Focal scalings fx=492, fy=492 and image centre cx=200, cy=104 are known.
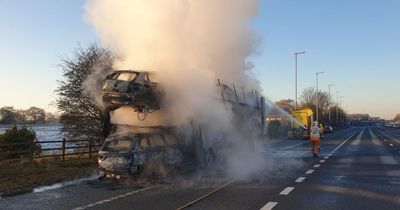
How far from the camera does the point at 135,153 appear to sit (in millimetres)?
12469

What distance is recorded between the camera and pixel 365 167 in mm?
17078

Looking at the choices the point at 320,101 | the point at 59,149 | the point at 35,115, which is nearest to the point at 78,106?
the point at 59,149

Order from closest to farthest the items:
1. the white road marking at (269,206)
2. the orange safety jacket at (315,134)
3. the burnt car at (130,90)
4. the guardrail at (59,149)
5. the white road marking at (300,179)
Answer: the white road marking at (269,206), the burnt car at (130,90), the white road marking at (300,179), the guardrail at (59,149), the orange safety jacket at (315,134)

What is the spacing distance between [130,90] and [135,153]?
1.60m

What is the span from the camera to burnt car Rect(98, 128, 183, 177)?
12.3 m

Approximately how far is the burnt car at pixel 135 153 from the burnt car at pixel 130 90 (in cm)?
85

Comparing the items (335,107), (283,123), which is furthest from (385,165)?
(335,107)

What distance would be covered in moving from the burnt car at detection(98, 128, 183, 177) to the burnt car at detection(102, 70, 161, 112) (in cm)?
85

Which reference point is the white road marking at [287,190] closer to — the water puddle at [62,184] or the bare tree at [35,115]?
the water puddle at [62,184]

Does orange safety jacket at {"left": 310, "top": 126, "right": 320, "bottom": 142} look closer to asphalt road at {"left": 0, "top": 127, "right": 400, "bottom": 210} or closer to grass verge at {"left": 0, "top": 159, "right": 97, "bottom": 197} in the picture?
asphalt road at {"left": 0, "top": 127, "right": 400, "bottom": 210}

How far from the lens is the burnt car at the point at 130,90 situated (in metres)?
12.5

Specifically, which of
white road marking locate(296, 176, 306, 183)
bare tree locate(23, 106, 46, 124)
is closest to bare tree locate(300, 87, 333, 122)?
bare tree locate(23, 106, 46, 124)

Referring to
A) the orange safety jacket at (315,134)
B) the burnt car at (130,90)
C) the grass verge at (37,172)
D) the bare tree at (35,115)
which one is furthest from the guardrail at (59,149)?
the bare tree at (35,115)

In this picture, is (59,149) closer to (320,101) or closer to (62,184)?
(62,184)
